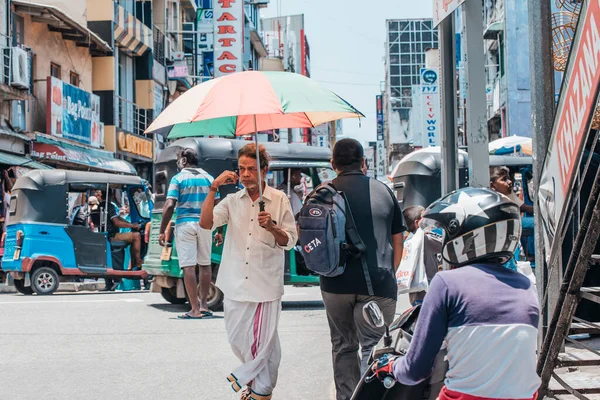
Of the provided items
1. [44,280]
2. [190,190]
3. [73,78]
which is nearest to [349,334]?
[190,190]

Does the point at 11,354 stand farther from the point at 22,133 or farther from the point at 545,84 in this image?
the point at 22,133

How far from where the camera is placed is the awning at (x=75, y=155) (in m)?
23.3

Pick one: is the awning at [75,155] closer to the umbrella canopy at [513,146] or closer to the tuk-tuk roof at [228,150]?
the tuk-tuk roof at [228,150]

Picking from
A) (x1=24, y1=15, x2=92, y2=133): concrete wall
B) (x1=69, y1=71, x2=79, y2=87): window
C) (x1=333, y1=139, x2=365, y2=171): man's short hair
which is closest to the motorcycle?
(x1=333, y1=139, x2=365, y2=171): man's short hair

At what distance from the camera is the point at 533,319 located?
322 cm

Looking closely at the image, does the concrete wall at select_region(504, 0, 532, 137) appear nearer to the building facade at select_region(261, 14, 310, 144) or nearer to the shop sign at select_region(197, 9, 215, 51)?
the shop sign at select_region(197, 9, 215, 51)

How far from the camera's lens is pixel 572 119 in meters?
4.58

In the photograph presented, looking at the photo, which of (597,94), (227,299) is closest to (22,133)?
(227,299)

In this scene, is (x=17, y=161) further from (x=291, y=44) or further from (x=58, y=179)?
(x=291, y=44)

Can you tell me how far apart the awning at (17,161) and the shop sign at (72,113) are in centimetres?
166

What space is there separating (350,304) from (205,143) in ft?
22.5

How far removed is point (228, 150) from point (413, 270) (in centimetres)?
597

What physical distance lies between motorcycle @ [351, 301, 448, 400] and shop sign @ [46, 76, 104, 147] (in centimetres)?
2103

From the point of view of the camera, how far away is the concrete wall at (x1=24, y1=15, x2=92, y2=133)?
2394 centimetres
